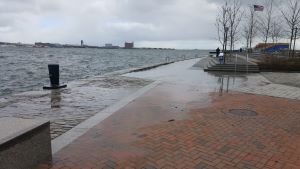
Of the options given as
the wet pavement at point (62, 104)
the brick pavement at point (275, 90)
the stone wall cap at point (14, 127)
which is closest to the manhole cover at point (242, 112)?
the brick pavement at point (275, 90)

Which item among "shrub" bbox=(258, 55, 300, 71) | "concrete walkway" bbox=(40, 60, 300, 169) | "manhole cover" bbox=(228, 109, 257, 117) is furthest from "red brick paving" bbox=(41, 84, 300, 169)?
"shrub" bbox=(258, 55, 300, 71)

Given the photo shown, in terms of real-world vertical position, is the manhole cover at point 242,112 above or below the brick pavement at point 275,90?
below

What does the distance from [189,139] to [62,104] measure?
201 inches

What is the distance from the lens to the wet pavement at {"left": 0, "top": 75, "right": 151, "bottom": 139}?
7.75 metres

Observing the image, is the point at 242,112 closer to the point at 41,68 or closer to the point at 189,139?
the point at 189,139

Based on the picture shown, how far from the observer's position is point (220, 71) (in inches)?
917

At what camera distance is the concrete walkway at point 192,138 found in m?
5.04

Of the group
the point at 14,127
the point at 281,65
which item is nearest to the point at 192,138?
the point at 14,127

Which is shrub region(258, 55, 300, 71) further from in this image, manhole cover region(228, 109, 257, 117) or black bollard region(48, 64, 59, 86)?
black bollard region(48, 64, 59, 86)

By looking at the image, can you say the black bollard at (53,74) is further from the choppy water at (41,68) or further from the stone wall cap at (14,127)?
the stone wall cap at (14,127)

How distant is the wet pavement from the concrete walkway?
33.1 inches

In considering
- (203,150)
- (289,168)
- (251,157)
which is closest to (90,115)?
(203,150)

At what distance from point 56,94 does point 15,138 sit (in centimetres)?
769

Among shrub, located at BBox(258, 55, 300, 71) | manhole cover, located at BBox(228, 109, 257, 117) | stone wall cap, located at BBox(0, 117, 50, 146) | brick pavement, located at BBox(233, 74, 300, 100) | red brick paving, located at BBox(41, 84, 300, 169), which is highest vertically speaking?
shrub, located at BBox(258, 55, 300, 71)
